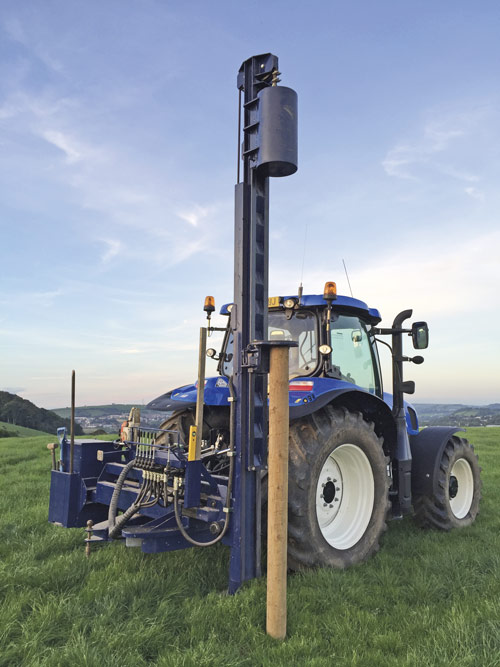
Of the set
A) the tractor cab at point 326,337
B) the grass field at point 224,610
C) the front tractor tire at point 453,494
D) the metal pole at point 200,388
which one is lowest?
the grass field at point 224,610

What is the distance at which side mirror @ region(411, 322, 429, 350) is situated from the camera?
18.2 feet

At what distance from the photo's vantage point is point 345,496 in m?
4.68

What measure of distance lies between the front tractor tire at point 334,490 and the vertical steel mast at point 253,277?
13.6 inches

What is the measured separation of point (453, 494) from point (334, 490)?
234cm

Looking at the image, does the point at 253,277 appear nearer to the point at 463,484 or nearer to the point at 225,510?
the point at 225,510

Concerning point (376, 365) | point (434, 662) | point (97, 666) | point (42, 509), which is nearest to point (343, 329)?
point (376, 365)

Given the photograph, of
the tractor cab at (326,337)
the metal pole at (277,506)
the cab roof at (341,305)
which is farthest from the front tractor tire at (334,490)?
the cab roof at (341,305)

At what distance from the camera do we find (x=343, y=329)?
5234 mm

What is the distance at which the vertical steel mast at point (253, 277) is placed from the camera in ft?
11.9

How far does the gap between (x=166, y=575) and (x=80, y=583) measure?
631 mm

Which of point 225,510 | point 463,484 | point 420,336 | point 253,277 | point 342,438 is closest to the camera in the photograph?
point 225,510

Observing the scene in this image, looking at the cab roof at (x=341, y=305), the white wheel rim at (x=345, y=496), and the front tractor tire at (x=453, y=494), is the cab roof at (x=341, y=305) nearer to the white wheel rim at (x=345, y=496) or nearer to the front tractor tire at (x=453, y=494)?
the white wheel rim at (x=345, y=496)

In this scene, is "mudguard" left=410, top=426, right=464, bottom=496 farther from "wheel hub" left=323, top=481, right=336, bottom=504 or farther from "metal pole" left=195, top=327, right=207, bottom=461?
"metal pole" left=195, top=327, right=207, bottom=461

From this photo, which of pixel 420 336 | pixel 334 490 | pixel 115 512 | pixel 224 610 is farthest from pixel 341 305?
→ pixel 224 610
